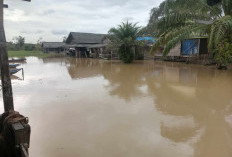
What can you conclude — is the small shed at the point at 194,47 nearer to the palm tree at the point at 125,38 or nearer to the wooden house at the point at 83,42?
the palm tree at the point at 125,38

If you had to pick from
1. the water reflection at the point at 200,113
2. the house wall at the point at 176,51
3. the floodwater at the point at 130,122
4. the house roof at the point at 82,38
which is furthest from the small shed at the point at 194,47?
the house roof at the point at 82,38

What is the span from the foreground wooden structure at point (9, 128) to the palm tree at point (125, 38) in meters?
15.1

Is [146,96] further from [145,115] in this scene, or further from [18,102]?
[18,102]

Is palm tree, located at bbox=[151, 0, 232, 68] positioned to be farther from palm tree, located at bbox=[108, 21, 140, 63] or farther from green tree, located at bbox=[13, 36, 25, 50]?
green tree, located at bbox=[13, 36, 25, 50]

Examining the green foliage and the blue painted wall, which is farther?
the blue painted wall

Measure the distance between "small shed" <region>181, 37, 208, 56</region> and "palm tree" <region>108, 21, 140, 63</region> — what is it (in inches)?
195

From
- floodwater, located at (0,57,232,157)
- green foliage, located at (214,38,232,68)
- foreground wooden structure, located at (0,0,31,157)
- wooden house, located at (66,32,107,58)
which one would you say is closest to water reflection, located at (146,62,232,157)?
floodwater, located at (0,57,232,157)

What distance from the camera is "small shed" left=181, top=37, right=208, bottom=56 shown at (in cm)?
1652

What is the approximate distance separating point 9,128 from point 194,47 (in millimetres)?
17505

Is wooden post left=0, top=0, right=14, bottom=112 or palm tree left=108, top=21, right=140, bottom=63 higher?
palm tree left=108, top=21, right=140, bottom=63

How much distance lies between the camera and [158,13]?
27969 millimetres

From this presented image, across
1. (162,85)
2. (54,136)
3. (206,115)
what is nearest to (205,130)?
(206,115)

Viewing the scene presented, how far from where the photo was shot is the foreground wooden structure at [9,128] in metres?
2.24

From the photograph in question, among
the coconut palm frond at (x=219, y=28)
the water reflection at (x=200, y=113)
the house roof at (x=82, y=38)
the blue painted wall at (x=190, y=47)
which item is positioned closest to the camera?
the water reflection at (x=200, y=113)
